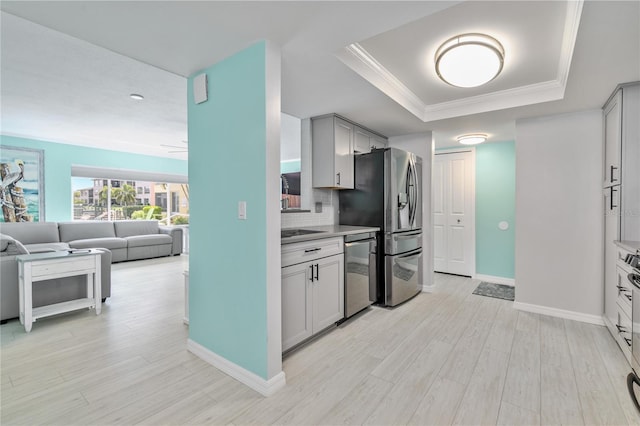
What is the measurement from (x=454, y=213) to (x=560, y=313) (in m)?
2.20

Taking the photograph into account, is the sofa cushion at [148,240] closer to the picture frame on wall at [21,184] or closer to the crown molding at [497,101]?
the picture frame on wall at [21,184]

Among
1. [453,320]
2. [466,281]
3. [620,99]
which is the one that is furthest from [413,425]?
[466,281]

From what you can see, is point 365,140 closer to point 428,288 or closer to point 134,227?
point 428,288

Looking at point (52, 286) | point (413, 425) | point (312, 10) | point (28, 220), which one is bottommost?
point (413, 425)

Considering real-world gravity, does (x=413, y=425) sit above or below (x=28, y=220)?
below

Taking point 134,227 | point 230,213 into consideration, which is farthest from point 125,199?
point 230,213

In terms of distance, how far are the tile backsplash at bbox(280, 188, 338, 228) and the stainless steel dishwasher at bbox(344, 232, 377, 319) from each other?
2.21 ft

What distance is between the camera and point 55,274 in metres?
2.94

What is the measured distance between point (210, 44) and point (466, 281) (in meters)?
4.59

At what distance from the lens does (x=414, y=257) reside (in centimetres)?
381

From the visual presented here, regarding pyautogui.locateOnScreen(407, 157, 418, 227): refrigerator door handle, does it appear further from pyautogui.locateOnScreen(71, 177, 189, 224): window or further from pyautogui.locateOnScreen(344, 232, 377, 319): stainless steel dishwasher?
pyautogui.locateOnScreen(71, 177, 189, 224): window

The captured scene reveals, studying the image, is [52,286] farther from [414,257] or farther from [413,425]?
[414,257]

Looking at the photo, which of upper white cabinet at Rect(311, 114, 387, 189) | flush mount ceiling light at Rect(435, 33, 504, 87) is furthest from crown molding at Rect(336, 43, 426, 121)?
upper white cabinet at Rect(311, 114, 387, 189)

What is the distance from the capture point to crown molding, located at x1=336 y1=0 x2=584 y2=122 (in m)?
1.99
